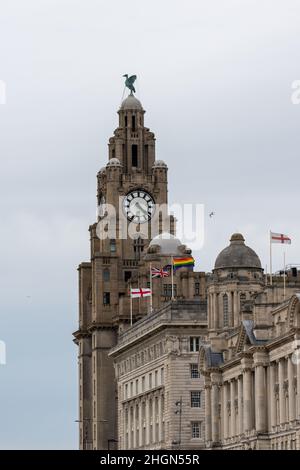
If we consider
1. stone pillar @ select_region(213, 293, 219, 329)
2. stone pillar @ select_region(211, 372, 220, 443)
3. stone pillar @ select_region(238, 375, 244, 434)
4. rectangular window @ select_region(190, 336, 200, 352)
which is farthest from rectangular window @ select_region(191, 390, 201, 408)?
stone pillar @ select_region(238, 375, 244, 434)

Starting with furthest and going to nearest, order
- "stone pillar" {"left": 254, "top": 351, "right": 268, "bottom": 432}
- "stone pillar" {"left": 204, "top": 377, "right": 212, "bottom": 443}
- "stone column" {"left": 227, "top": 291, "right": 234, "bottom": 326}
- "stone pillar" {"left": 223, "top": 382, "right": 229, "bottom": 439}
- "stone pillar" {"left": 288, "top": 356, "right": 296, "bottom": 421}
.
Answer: "stone pillar" {"left": 204, "top": 377, "right": 212, "bottom": 443}
"stone column" {"left": 227, "top": 291, "right": 234, "bottom": 326}
"stone pillar" {"left": 223, "top": 382, "right": 229, "bottom": 439}
"stone pillar" {"left": 254, "top": 351, "right": 268, "bottom": 432}
"stone pillar" {"left": 288, "top": 356, "right": 296, "bottom": 421}

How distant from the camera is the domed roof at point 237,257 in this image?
180 m

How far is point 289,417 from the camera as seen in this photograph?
153 metres

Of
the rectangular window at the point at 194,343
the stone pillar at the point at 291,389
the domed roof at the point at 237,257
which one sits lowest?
the stone pillar at the point at 291,389

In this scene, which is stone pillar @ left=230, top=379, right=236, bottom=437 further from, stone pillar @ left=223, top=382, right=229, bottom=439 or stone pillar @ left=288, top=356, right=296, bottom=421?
stone pillar @ left=288, top=356, right=296, bottom=421

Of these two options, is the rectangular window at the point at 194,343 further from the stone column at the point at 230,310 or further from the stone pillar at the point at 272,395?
the stone pillar at the point at 272,395

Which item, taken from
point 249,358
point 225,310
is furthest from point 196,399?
point 249,358

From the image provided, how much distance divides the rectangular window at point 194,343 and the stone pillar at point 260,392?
36.2 m

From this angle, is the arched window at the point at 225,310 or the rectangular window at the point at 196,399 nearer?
the arched window at the point at 225,310

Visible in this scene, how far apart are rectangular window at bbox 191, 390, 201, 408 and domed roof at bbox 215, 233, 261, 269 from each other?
2201 cm

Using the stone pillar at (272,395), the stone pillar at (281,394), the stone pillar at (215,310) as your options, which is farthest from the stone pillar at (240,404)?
the stone pillar at (281,394)

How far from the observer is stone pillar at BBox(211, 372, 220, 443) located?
17888cm

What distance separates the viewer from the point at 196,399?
198 m
